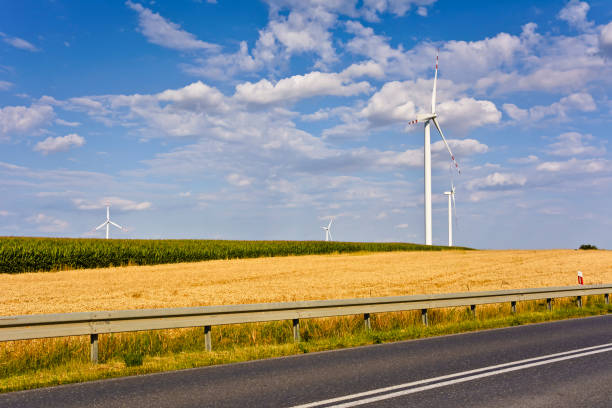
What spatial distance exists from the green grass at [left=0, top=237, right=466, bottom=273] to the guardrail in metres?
29.2

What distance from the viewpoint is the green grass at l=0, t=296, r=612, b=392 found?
7824 mm

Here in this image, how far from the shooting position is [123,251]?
3959 centimetres

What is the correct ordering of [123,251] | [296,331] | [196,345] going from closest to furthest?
1. [196,345]
2. [296,331]
3. [123,251]

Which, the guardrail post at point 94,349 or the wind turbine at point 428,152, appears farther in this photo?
the wind turbine at point 428,152

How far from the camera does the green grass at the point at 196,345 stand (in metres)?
7.82

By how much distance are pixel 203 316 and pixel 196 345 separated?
1032mm

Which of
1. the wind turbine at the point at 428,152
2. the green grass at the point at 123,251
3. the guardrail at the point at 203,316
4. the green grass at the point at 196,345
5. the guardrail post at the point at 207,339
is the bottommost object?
the green grass at the point at 196,345

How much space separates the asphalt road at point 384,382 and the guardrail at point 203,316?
Result: 125 centimetres

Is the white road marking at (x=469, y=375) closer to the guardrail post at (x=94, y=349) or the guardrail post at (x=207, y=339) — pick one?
the guardrail post at (x=207, y=339)

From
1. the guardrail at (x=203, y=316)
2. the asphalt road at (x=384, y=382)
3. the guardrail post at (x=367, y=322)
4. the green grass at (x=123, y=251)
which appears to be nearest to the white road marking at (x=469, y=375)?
the asphalt road at (x=384, y=382)

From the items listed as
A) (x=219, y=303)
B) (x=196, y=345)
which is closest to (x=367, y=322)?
(x=196, y=345)

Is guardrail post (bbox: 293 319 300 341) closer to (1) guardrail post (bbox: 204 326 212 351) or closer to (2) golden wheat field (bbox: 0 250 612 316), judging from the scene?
(1) guardrail post (bbox: 204 326 212 351)

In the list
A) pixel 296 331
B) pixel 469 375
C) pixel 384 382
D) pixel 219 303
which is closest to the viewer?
pixel 384 382

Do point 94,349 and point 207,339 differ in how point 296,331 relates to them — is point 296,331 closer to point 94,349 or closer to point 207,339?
point 207,339
